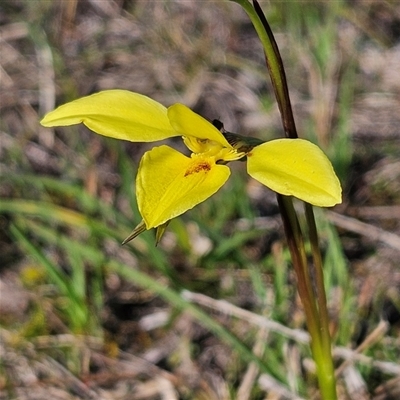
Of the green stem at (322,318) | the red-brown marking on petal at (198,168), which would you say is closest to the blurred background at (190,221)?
the green stem at (322,318)

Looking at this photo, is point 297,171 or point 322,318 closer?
point 297,171

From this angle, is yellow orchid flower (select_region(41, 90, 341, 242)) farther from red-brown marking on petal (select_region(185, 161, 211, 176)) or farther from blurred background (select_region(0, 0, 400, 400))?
blurred background (select_region(0, 0, 400, 400))

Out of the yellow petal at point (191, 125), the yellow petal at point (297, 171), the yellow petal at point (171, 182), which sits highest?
the yellow petal at point (191, 125)

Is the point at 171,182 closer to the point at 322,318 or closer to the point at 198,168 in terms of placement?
the point at 198,168

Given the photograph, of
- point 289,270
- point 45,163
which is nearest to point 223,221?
point 289,270

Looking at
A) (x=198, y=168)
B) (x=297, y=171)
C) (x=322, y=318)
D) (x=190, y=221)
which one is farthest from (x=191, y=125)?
(x=190, y=221)

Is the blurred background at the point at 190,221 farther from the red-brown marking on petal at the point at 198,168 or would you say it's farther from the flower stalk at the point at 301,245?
the red-brown marking on petal at the point at 198,168

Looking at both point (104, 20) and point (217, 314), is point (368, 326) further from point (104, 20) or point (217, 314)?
point (104, 20)

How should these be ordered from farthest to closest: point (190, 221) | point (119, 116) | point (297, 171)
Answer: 1. point (190, 221)
2. point (119, 116)
3. point (297, 171)
